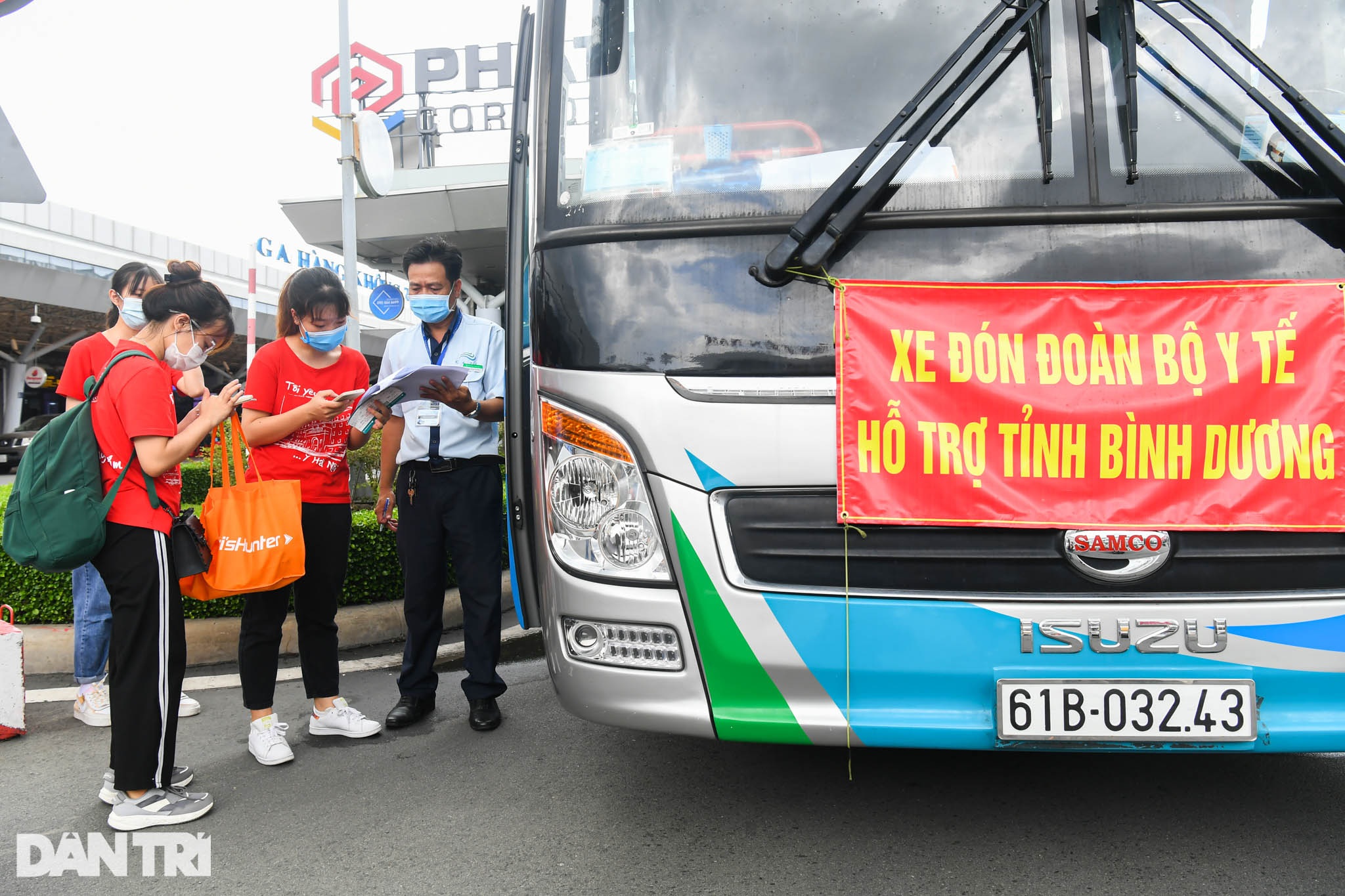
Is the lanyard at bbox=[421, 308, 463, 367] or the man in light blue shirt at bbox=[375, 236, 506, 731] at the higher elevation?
the lanyard at bbox=[421, 308, 463, 367]

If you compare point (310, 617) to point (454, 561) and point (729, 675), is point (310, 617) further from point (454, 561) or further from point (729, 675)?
point (729, 675)

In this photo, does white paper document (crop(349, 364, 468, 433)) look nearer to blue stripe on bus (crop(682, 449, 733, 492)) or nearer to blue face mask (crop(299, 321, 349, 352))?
blue face mask (crop(299, 321, 349, 352))

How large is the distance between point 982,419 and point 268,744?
257cm

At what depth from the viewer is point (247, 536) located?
A: 10.5 ft

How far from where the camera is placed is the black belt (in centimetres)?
376

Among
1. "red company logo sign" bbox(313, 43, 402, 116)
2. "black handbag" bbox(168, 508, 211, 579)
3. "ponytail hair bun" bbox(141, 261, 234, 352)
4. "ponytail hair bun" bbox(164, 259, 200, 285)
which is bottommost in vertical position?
"black handbag" bbox(168, 508, 211, 579)

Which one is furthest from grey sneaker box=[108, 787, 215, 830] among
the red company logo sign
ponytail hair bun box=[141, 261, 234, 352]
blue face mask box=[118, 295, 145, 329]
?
the red company logo sign

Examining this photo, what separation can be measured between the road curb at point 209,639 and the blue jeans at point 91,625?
60cm

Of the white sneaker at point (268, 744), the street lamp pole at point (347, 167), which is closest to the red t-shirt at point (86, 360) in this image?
the white sneaker at point (268, 744)

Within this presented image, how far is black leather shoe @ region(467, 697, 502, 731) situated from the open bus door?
0.79m

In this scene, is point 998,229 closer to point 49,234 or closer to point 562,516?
point 562,516

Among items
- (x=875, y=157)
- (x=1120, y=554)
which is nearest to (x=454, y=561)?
(x=875, y=157)

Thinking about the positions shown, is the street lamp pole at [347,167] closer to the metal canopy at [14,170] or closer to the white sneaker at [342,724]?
the white sneaker at [342,724]

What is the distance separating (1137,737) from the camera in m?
2.22
